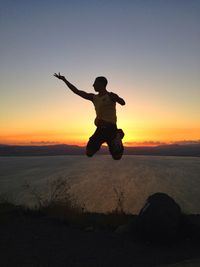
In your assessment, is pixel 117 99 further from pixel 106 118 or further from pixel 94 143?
pixel 94 143

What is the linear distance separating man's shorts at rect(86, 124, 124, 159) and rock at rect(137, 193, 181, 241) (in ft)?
17.5

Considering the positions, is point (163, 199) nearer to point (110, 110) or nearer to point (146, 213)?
point (146, 213)

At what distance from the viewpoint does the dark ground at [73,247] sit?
10.9 metres

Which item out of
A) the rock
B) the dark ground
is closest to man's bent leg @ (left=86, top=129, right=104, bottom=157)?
the dark ground

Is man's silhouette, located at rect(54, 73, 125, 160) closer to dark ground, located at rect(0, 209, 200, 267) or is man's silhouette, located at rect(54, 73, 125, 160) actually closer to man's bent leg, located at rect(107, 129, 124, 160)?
man's bent leg, located at rect(107, 129, 124, 160)

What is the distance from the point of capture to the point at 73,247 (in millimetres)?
12109

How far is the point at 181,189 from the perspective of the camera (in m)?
85.9

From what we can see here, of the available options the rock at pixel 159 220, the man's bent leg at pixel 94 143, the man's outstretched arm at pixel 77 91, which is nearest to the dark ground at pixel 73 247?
the rock at pixel 159 220

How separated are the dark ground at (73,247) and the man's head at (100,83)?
4.25 m

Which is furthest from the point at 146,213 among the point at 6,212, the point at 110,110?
the point at 110,110

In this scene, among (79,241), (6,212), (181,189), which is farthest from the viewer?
(181,189)

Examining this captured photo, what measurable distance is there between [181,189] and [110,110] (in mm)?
79057

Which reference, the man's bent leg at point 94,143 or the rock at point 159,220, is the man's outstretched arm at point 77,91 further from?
the rock at point 159,220

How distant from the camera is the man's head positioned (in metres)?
9.04
